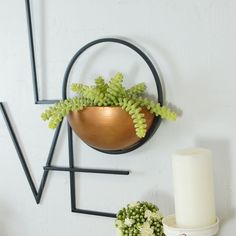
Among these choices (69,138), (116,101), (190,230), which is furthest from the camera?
(69,138)

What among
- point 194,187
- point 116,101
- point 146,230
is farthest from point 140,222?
point 116,101

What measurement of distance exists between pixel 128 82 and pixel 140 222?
1.03 ft

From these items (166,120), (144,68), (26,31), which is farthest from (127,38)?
(26,31)

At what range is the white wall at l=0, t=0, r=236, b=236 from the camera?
798mm

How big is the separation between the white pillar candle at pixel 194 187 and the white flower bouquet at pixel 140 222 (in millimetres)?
69

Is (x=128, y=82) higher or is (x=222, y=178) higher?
(x=128, y=82)

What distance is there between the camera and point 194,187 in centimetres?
72

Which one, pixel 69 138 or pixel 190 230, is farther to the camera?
pixel 69 138

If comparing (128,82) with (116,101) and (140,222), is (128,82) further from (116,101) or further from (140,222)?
(140,222)

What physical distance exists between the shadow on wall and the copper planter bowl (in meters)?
0.15

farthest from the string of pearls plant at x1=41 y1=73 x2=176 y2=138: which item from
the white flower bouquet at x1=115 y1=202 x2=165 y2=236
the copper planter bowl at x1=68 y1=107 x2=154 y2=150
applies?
the white flower bouquet at x1=115 y1=202 x2=165 y2=236

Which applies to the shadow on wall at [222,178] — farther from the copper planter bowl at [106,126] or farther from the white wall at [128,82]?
the copper planter bowl at [106,126]

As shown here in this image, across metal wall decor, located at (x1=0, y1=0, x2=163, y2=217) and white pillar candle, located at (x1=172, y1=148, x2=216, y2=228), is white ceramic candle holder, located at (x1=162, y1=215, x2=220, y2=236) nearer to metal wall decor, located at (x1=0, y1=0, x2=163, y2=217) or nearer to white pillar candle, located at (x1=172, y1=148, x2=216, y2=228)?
white pillar candle, located at (x1=172, y1=148, x2=216, y2=228)

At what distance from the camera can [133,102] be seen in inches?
31.3
